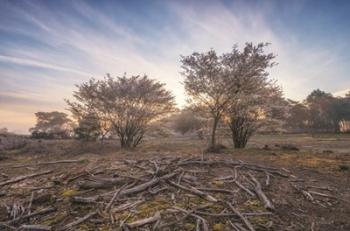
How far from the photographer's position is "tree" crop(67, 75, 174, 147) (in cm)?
1983

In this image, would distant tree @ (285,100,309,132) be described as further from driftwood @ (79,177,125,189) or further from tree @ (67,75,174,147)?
driftwood @ (79,177,125,189)

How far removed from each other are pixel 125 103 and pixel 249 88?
31.6 ft

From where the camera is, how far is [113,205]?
5777 millimetres

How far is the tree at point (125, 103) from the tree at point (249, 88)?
6281 millimetres

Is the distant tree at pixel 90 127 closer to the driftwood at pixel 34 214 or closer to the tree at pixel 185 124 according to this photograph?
the driftwood at pixel 34 214

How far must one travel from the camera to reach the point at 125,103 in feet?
65.4

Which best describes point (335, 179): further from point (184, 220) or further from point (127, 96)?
point (127, 96)

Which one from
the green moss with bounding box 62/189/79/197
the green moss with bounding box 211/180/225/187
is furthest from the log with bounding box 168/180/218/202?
the green moss with bounding box 62/189/79/197

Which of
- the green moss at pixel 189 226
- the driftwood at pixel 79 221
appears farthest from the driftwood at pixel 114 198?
the green moss at pixel 189 226

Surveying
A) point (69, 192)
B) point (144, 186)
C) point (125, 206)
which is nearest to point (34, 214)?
point (69, 192)

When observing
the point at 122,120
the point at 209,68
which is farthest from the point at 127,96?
the point at 209,68

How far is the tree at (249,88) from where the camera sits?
53.4 feet

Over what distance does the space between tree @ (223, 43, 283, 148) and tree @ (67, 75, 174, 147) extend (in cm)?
628

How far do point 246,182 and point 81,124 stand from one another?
17.0 meters
